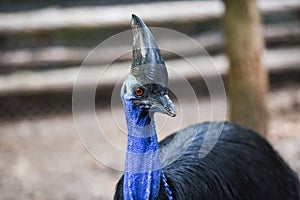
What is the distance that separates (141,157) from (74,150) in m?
3.58

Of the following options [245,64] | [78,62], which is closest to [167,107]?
[245,64]

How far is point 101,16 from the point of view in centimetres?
689

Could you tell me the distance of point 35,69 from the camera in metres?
7.31

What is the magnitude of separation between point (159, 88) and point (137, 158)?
30 cm

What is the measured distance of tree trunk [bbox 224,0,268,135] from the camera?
200 inches

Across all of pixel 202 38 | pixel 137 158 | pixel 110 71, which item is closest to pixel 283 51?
pixel 202 38

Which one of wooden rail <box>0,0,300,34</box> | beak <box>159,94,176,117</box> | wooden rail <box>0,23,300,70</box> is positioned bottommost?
beak <box>159,94,176,117</box>

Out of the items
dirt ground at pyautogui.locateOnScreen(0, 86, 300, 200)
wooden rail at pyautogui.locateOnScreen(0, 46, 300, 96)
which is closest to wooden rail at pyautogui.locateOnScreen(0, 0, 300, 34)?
wooden rail at pyautogui.locateOnScreen(0, 46, 300, 96)

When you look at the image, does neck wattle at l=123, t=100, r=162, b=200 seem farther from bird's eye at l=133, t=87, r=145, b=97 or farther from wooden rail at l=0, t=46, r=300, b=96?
wooden rail at l=0, t=46, r=300, b=96

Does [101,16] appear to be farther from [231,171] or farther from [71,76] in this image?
[231,171]

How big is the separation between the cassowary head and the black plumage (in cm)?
40

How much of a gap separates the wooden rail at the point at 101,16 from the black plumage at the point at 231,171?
345cm

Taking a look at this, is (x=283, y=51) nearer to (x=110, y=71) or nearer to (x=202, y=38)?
(x=202, y=38)

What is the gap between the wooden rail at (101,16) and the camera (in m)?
6.84
